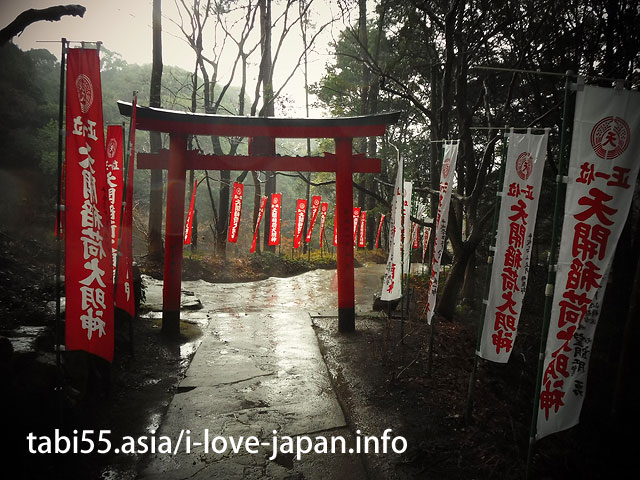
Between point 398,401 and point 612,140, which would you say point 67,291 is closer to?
point 398,401

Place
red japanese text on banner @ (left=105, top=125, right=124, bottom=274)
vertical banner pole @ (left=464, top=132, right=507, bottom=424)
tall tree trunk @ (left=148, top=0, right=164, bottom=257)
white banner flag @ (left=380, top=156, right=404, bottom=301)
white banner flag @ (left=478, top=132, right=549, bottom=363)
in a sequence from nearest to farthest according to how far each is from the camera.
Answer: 1. white banner flag @ (left=478, top=132, right=549, bottom=363)
2. vertical banner pole @ (left=464, top=132, right=507, bottom=424)
3. red japanese text on banner @ (left=105, top=125, right=124, bottom=274)
4. white banner flag @ (left=380, top=156, right=404, bottom=301)
5. tall tree trunk @ (left=148, top=0, right=164, bottom=257)

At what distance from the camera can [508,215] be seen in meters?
4.38

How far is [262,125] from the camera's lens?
809 cm

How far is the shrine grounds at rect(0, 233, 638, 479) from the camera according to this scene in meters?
3.94

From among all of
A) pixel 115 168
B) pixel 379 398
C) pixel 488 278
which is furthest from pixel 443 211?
pixel 115 168

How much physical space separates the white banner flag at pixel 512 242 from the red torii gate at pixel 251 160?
4.27 meters

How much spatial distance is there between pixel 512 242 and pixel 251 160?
5929 mm

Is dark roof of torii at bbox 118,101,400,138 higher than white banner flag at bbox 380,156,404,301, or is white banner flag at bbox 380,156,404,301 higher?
dark roof of torii at bbox 118,101,400,138

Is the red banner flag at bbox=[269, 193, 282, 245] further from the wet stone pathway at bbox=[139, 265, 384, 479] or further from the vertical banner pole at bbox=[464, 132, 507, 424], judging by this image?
the vertical banner pole at bbox=[464, 132, 507, 424]

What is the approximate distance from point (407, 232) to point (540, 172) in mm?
3951

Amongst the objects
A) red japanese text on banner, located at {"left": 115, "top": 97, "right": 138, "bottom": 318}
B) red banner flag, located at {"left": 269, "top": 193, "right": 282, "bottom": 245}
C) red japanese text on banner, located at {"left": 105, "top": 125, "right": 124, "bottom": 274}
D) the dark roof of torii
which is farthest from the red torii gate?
red banner flag, located at {"left": 269, "top": 193, "right": 282, "bottom": 245}

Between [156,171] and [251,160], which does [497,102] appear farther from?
[156,171]

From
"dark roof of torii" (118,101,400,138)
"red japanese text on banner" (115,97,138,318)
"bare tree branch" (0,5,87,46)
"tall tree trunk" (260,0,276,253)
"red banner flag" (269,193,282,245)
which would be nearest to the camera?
"bare tree branch" (0,5,87,46)

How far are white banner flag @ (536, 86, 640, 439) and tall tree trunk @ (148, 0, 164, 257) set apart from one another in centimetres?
1319
